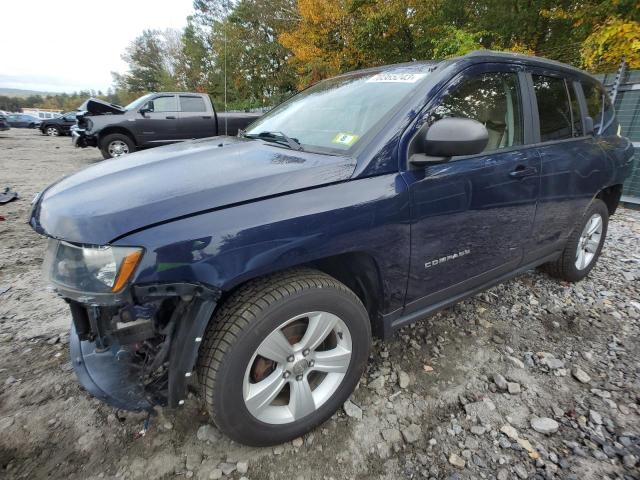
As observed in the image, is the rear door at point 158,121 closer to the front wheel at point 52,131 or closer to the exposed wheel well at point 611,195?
the exposed wheel well at point 611,195

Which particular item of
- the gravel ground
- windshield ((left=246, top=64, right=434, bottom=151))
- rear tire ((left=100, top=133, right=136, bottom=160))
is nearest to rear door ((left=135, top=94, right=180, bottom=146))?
rear tire ((left=100, top=133, right=136, bottom=160))

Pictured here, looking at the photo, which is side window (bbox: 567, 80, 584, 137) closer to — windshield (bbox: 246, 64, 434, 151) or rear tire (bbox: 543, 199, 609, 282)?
rear tire (bbox: 543, 199, 609, 282)

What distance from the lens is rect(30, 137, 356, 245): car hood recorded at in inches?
50.3

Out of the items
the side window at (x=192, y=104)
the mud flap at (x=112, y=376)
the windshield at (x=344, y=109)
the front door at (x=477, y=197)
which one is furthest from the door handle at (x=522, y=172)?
the side window at (x=192, y=104)

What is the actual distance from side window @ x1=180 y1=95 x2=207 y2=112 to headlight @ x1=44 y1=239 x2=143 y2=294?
884cm

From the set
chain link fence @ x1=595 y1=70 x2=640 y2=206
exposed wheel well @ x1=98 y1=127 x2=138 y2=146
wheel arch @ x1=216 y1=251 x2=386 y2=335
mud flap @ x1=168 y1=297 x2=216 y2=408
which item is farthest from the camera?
exposed wheel well @ x1=98 y1=127 x2=138 y2=146

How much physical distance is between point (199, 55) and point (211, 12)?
392 centimetres

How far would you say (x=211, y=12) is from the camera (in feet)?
108

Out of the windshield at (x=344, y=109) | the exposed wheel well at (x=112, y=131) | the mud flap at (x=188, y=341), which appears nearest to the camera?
the mud flap at (x=188, y=341)

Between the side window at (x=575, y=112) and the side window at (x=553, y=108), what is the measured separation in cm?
6

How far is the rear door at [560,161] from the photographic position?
239cm

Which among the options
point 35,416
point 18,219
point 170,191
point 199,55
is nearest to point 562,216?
point 170,191

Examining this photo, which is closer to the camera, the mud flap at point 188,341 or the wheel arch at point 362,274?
the mud flap at point 188,341

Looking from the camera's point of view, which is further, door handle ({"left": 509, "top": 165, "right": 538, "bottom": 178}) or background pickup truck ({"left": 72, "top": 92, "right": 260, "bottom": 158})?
background pickup truck ({"left": 72, "top": 92, "right": 260, "bottom": 158})
